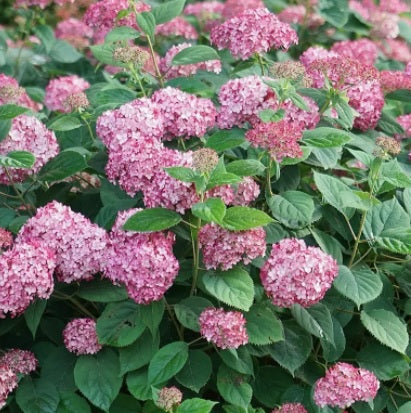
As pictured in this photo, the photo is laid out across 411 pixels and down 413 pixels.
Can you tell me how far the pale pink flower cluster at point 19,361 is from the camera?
7.08ft

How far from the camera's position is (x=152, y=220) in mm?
1939

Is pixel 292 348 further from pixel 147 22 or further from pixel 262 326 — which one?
pixel 147 22

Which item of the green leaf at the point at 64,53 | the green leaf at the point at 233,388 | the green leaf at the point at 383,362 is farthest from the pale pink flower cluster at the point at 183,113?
the green leaf at the point at 64,53

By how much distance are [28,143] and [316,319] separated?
96cm

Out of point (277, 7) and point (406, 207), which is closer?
point (406, 207)

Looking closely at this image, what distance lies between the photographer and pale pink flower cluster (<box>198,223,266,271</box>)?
200 cm

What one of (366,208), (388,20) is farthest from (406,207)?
(388,20)

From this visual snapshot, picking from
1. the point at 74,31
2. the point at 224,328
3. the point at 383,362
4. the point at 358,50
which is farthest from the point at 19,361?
the point at 74,31

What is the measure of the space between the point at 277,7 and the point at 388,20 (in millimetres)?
708

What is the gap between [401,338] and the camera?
2.16 metres

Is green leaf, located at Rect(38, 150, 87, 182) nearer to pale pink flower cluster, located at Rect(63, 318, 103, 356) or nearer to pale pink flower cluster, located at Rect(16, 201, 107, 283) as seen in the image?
pale pink flower cluster, located at Rect(16, 201, 107, 283)

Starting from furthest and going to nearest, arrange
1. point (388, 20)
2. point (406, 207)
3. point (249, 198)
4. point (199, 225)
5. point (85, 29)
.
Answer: point (85, 29) → point (388, 20) → point (406, 207) → point (249, 198) → point (199, 225)

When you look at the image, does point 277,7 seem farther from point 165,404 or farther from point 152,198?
point 165,404

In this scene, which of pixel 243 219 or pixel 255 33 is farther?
pixel 255 33
